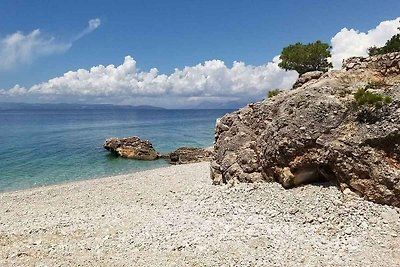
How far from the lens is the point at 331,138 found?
57.9 ft

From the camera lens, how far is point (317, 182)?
18.6m

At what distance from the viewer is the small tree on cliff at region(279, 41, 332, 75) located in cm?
3966

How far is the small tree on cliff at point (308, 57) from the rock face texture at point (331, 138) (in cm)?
1908

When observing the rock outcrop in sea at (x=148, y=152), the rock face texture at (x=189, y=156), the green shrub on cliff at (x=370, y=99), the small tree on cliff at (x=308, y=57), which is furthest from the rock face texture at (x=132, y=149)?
the green shrub on cliff at (x=370, y=99)

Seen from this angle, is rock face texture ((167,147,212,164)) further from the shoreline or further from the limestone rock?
the shoreline

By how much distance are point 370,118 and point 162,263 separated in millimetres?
11765

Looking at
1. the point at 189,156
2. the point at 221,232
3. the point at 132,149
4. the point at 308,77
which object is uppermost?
the point at 308,77

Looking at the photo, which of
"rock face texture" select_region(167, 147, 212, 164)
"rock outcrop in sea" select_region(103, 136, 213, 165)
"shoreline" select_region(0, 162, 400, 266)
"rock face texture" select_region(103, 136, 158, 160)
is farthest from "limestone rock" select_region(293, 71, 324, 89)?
"rock face texture" select_region(103, 136, 158, 160)

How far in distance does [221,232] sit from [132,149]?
39.5 metres

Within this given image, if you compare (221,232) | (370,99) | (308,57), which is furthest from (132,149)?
(370,99)

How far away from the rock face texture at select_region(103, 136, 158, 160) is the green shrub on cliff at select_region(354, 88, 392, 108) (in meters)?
37.6

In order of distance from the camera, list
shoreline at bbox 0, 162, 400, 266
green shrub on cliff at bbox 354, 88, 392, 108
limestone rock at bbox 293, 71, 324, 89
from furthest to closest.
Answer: limestone rock at bbox 293, 71, 324, 89, green shrub on cliff at bbox 354, 88, 392, 108, shoreline at bbox 0, 162, 400, 266

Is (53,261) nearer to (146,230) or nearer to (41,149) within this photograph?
(146,230)

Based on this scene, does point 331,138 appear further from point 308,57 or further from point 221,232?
point 308,57
